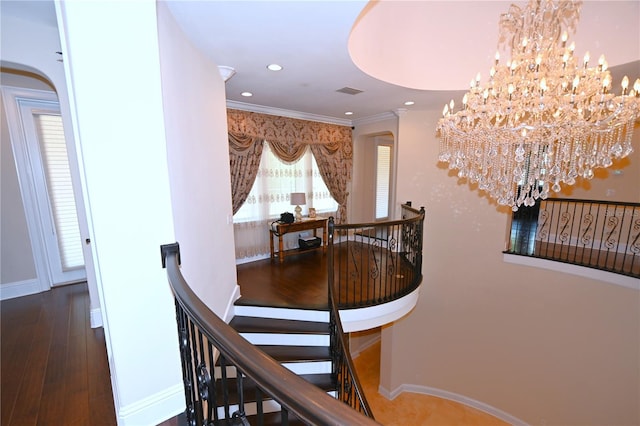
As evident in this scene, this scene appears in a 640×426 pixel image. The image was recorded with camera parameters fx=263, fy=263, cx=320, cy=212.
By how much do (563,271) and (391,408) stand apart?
12.1ft

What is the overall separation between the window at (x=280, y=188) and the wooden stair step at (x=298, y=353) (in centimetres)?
236

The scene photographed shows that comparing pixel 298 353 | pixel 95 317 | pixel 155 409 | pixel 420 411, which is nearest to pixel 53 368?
pixel 95 317

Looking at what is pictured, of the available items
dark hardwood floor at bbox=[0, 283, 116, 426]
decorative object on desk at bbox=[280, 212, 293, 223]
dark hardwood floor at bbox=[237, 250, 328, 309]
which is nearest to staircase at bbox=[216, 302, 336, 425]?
dark hardwood floor at bbox=[237, 250, 328, 309]

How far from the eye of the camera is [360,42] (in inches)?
103

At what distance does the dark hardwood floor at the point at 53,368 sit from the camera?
167 centimetres

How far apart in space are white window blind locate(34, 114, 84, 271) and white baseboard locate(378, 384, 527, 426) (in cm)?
577

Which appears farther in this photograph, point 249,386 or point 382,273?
point 382,273

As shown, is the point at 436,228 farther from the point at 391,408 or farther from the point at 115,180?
the point at 115,180

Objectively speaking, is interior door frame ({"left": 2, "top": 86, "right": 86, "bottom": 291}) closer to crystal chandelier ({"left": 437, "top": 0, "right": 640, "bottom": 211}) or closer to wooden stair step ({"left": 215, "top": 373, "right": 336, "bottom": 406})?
wooden stair step ({"left": 215, "top": 373, "right": 336, "bottom": 406})

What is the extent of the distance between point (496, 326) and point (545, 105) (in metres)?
3.89

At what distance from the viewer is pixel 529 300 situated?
4.29 meters

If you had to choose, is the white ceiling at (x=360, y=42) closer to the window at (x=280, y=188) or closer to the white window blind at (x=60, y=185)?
the window at (x=280, y=188)

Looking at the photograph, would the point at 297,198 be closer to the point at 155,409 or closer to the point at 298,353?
the point at 298,353

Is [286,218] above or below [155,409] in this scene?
above
